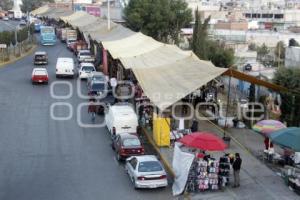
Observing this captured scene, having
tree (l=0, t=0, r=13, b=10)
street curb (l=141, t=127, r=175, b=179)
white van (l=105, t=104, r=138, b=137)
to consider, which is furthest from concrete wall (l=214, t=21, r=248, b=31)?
white van (l=105, t=104, r=138, b=137)

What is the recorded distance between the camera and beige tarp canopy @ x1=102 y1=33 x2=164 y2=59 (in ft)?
121

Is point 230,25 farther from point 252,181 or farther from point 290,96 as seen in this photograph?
point 252,181

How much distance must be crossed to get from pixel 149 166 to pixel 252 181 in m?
3.75

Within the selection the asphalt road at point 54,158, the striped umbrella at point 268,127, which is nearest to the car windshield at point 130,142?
the asphalt road at point 54,158

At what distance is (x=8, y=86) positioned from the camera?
136ft

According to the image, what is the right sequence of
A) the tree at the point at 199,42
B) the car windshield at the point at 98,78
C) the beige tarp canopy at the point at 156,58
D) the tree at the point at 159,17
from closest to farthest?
the beige tarp canopy at the point at 156,58 < the car windshield at the point at 98,78 < the tree at the point at 199,42 < the tree at the point at 159,17

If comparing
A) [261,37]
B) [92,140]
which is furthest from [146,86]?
[261,37]

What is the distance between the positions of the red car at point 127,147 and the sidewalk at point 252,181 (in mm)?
1240

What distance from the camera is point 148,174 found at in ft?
63.0

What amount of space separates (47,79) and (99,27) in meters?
17.4

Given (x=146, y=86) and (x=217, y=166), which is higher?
(x=146, y=86)

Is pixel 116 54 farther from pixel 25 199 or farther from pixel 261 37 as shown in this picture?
pixel 261 37

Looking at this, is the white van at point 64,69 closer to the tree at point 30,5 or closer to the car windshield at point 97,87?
the car windshield at point 97,87

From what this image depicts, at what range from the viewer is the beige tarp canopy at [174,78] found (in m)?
22.4
